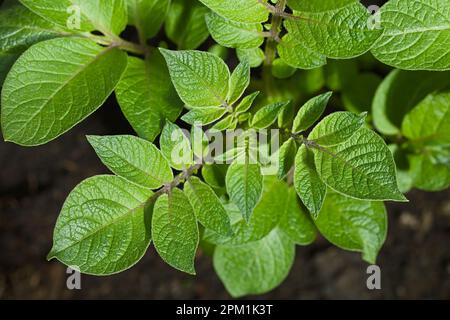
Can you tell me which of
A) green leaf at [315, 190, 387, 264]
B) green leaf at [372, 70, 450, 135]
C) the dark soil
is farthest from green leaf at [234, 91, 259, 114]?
the dark soil

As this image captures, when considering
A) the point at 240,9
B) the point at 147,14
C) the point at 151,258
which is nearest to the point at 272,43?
the point at 240,9

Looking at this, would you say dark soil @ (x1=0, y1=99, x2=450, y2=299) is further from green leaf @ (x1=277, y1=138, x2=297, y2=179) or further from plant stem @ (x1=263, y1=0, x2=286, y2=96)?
green leaf @ (x1=277, y1=138, x2=297, y2=179)

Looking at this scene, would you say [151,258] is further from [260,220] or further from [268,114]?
[268,114]

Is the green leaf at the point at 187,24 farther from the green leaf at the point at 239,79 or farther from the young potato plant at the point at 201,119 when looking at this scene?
the green leaf at the point at 239,79

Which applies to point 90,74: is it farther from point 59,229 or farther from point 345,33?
point 345,33
